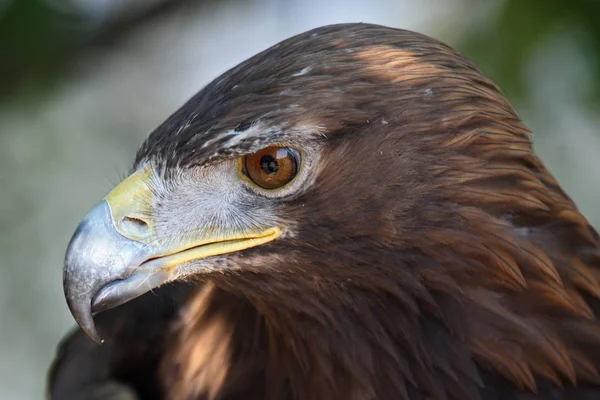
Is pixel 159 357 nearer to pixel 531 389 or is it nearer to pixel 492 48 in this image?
pixel 531 389

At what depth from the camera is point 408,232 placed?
1.99 meters

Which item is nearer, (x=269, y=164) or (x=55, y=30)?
(x=269, y=164)

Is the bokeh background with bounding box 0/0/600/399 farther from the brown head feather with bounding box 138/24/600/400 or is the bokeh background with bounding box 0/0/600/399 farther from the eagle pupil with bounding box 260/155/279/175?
the eagle pupil with bounding box 260/155/279/175

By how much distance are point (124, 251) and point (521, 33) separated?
3221 mm

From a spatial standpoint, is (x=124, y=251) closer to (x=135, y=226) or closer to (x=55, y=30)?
(x=135, y=226)

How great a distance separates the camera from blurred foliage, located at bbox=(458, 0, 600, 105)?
4465 mm

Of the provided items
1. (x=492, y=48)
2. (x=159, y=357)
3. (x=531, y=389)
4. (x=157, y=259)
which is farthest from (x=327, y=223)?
(x=492, y=48)

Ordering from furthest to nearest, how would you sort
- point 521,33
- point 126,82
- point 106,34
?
point 126,82 → point 106,34 → point 521,33

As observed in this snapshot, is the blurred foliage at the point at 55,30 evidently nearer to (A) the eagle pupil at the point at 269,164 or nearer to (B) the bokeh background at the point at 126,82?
(B) the bokeh background at the point at 126,82

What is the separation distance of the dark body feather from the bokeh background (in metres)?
2.63

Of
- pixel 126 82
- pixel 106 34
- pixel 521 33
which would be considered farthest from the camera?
pixel 126 82

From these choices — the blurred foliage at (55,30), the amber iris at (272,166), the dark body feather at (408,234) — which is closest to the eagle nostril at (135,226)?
the dark body feather at (408,234)

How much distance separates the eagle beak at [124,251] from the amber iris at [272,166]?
0.11 meters

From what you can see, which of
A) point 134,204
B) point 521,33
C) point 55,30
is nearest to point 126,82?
point 55,30
